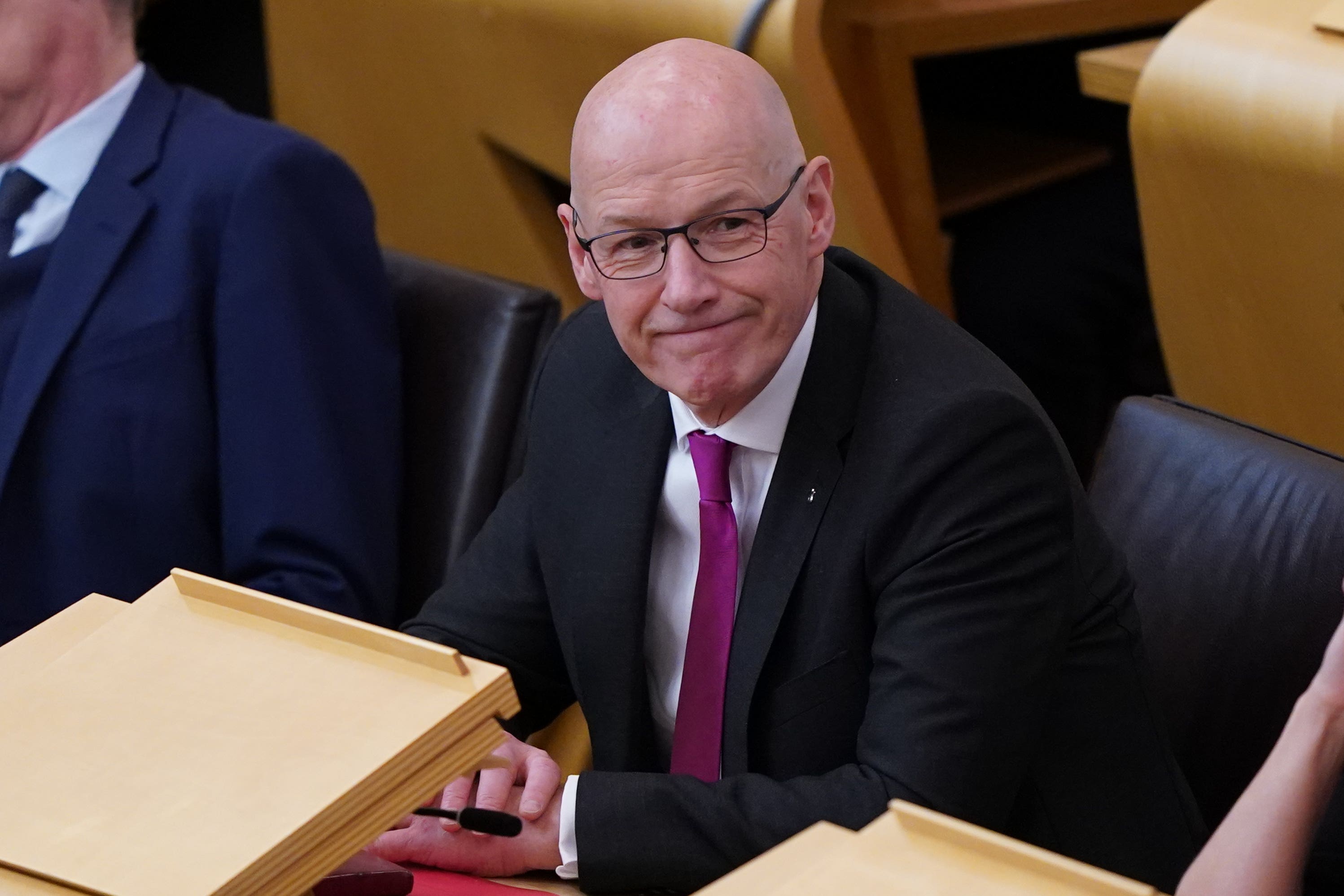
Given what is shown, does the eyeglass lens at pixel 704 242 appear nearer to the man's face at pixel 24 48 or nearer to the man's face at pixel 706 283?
the man's face at pixel 706 283

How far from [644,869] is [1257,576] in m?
0.56

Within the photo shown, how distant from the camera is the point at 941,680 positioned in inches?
49.1

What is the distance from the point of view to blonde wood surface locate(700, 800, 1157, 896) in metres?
0.83

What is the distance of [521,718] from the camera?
5.35ft

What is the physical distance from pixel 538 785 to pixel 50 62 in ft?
3.73

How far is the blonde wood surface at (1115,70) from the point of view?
2.06 metres

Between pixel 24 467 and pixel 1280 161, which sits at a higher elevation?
pixel 1280 161

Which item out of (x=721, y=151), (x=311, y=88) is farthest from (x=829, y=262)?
(x=311, y=88)

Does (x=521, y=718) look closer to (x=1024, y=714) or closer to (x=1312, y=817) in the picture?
(x=1024, y=714)

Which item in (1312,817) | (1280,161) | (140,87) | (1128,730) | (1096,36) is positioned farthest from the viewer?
(1096,36)

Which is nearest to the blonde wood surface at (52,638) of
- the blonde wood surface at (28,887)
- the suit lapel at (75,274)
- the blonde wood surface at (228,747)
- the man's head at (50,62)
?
the blonde wood surface at (228,747)

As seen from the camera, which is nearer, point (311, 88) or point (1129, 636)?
point (1129, 636)

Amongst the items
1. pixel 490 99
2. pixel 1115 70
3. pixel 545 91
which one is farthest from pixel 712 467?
pixel 490 99

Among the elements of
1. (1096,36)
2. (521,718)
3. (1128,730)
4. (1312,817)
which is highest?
(1096,36)
